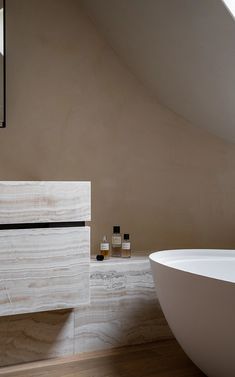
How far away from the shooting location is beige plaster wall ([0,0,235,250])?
2188 millimetres

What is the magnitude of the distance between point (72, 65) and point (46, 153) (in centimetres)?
52

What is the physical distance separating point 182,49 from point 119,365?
1.59m

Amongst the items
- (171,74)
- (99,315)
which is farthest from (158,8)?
(99,315)

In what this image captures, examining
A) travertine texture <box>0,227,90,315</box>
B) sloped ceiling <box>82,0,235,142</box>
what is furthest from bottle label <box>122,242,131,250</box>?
sloped ceiling <box>82,0,235,142</box>

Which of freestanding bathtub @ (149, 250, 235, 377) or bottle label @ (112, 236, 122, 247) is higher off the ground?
bottle label @ (112, 236, 122, 247)

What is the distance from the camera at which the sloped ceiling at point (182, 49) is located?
1.99 metres

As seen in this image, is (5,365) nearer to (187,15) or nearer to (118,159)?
(118,159)

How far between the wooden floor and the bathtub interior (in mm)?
404

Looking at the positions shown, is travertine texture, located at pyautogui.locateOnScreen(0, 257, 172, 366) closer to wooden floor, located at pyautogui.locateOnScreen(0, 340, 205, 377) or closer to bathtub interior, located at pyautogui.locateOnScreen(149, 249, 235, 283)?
wooden floor, located at pyautogui.locateOnScreen(0, 340, 205, 377)

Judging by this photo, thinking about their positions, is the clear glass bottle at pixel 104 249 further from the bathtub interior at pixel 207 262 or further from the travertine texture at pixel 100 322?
the bathtub interior at pixel 207 262

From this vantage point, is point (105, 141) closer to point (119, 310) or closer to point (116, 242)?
point (116, 242)

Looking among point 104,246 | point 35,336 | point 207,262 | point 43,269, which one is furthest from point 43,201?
point 207,262

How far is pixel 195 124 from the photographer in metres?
2.58

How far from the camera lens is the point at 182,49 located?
2.17 metres
